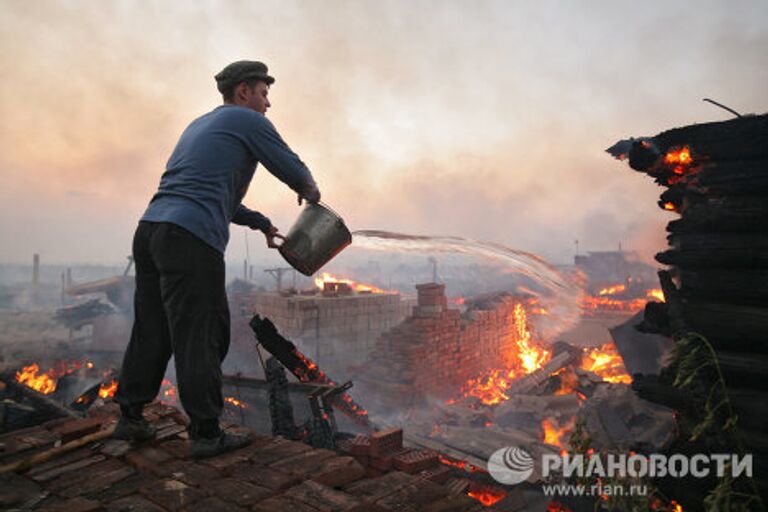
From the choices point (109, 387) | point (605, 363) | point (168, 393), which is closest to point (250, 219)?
point (109, 387)

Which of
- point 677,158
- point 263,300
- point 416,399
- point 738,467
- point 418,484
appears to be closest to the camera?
point 418,484

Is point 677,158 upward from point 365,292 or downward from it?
upward

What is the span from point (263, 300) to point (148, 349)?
8123 millimetres

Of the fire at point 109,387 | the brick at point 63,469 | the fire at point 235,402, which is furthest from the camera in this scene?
the fire at point 109,387

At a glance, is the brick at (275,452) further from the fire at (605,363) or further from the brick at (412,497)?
the fire at (605,363)

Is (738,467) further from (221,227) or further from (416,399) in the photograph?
(416,399)

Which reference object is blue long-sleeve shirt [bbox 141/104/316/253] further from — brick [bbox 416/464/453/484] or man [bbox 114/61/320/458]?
brick [bbox 416/464/453/484]

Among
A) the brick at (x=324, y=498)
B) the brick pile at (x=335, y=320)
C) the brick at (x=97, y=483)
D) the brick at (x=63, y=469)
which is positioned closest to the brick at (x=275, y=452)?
the brick at (x=324, y=498)

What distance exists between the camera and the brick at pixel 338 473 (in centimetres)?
215

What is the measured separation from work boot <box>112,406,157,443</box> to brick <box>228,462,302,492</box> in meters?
0.73

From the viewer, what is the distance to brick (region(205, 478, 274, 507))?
1.95 m

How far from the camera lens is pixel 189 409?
2.38 metres

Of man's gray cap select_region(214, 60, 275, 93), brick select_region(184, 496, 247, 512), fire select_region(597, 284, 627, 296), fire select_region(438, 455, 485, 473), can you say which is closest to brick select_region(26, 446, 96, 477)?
brick select_region(184, 496, 247, 512)

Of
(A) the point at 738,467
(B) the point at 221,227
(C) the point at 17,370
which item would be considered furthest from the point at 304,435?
(C) the point at 17,370
